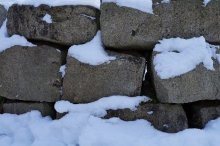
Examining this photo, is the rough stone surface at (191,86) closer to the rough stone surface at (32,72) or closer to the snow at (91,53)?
the snow at (91,53)

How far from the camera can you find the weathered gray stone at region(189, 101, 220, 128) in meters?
2.26

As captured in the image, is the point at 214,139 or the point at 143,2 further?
the point at 143,2

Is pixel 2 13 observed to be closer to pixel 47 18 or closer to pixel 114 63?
pixel 47 18

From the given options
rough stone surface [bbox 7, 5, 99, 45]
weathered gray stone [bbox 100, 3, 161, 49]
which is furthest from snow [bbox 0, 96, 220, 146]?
rough stone surface [bbox 7, 5, 99, 45]

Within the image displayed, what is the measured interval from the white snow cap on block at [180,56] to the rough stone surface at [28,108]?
1191 millimetres

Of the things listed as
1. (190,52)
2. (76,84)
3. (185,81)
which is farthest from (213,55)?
(76,84)

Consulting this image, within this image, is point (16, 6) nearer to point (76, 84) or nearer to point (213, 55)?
point (76, 84)

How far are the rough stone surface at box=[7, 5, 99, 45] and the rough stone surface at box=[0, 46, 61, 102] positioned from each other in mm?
153

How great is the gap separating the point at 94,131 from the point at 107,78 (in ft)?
1.70

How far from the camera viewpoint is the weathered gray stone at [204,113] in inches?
88.9

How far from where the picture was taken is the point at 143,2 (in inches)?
88.4

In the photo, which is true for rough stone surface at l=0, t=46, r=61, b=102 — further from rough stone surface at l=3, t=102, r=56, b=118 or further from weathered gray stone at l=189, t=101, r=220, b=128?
weathered gray stone at l=189, t=101, r=220, b=128

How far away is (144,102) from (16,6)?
5.27 ft

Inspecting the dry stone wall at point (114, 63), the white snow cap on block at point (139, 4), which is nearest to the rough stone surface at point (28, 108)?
the dry stone wall at point (114, 63)
